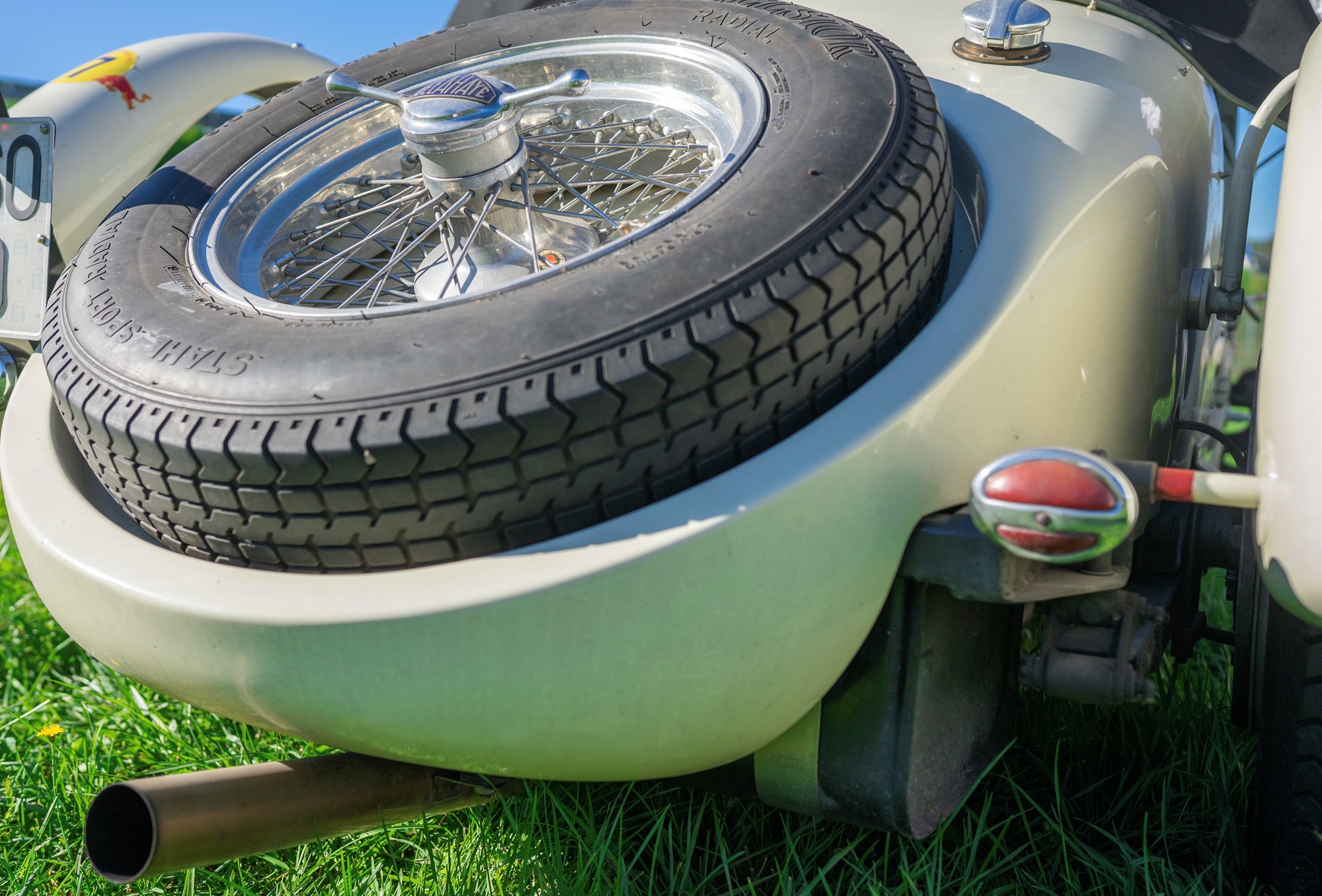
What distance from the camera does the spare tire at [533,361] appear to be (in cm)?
133

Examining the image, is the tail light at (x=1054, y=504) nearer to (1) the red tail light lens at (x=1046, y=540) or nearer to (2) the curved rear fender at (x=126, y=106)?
(1) the red tail light lens at (x=1046, y=540)

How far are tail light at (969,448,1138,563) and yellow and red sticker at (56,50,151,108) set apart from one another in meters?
2.42

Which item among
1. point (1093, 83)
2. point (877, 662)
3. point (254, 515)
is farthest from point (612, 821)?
point (1093, 83)

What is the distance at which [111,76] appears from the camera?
284 centimetres

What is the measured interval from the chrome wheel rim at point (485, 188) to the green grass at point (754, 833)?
88 cm

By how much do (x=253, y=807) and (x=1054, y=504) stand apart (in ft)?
3.48

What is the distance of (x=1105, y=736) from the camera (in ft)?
6.61

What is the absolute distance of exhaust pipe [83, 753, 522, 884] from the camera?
54.9 inches

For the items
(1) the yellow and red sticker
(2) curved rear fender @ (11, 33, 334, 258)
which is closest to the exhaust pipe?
(2) curved rear fender @ (11, 33, 334, 258)

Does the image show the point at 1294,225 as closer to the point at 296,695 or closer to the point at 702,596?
the point at 702,596

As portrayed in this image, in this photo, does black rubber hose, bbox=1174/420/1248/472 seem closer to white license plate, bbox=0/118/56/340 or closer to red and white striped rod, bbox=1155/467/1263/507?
red and white striped rod, bbox=1155/467/1263/507

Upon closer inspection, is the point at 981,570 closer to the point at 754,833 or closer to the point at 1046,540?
the point at 1046,540

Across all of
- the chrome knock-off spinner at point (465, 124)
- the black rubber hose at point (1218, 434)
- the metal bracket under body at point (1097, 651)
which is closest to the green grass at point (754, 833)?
the metal bracket under body at point (1097, 651)

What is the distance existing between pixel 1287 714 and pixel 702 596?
2.90 feet
